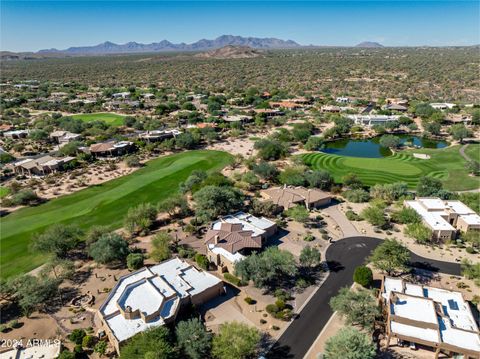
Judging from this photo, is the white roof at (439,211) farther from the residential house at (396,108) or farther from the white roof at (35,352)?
the residential house at (396,108)

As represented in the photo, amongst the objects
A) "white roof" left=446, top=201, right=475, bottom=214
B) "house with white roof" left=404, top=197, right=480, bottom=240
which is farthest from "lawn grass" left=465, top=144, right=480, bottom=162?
"house with white roof" left=404, top=197, right=480, bottom=240

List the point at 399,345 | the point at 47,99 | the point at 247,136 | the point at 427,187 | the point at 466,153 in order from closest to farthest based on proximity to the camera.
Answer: the point at 399,345, the point at 427,187, the point at 466,153, the point at 247,136, the point at 47,99

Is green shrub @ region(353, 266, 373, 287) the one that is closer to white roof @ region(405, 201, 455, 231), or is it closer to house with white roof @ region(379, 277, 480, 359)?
house with white roof @ region(379, 277, 480, 359)

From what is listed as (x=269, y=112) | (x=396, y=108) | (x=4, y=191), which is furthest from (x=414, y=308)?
(x=396, y=108)

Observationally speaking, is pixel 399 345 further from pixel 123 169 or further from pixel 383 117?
pixel 383 117

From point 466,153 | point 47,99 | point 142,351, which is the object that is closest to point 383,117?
point 466,153
